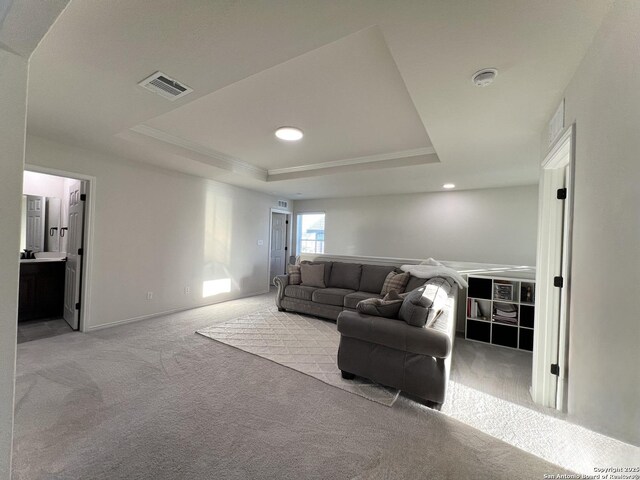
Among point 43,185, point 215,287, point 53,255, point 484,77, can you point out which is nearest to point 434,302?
point 484,77

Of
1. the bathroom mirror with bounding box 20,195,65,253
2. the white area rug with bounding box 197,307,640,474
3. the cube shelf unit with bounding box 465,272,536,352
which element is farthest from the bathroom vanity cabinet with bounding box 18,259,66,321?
the cube shelf unit with bounding box 465,272,536,352

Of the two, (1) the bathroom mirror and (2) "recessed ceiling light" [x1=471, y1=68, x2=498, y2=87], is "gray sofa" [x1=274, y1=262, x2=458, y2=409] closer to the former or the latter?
(2) "recessed ceiling light" [x1=471, y1=68, x2=498, y2=87]

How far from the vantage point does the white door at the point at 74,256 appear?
343 cm

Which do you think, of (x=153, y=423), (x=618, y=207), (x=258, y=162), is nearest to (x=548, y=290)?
(x=618, y=207)

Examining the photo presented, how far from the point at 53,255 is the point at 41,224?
23.9 inches

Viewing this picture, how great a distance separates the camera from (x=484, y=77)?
1612 mm

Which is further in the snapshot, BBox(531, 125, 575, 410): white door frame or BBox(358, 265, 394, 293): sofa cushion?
BBox(358, 265, 394, 293): sofa cushion

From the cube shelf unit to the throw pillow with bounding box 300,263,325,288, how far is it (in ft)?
7.63

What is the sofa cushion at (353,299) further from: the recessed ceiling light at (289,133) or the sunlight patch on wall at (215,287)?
the sunlight patch on wall at (215,287)

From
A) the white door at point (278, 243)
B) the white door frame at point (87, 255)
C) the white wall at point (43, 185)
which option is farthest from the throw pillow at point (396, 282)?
the white wall at point (43, 185)

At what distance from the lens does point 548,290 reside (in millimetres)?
2123

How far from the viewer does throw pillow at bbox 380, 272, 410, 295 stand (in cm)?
393

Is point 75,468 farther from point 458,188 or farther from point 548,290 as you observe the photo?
point 458,188

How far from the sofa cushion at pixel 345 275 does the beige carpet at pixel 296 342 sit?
0.81 m
